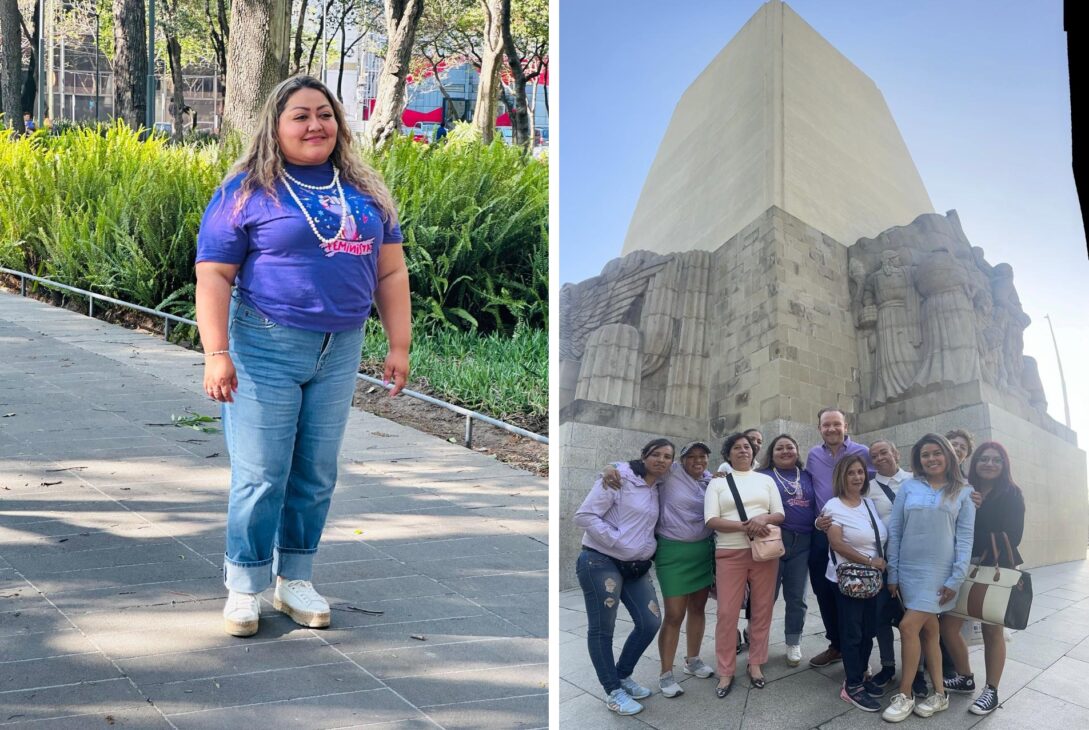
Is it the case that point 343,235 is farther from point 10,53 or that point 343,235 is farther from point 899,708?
point 10,53

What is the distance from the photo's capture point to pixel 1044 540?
4.83ft

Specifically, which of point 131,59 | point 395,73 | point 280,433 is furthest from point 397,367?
point 131,59

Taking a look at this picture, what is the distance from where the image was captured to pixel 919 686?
1.46 metres

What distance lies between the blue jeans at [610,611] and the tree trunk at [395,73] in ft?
42.4

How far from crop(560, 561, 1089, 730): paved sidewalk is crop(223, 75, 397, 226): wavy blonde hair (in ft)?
8.18

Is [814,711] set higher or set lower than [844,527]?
lower

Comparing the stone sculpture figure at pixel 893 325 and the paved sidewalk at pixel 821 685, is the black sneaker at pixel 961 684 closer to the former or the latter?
the paved sidewalk at pixel 821 685

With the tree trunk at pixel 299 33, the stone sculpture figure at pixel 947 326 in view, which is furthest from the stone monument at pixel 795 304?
the tree trunk at pixel 299 33

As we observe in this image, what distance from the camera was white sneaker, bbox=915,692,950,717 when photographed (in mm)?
1453

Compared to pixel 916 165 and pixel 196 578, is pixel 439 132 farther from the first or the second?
pixel 916 165

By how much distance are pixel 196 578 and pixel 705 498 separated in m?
3.45

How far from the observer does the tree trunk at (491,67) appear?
15.2 metres

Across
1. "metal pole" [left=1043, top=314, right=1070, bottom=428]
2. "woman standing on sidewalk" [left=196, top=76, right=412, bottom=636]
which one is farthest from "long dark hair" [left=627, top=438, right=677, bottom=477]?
"woman standing on sidewalk" [left=196, top=76, right=412, bottom=636]

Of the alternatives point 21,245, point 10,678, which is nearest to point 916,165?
point 10,678
